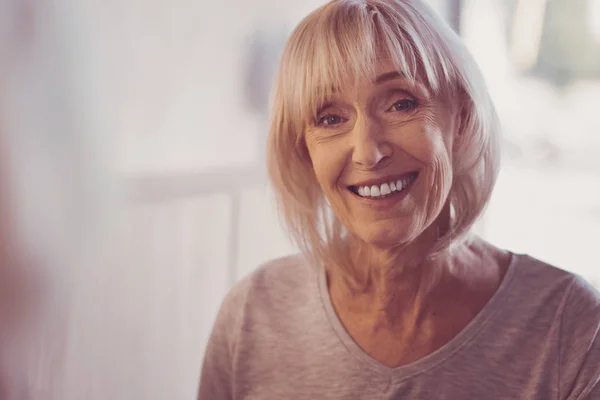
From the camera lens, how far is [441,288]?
963 millimetres

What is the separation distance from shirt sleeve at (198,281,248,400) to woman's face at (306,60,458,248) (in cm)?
32

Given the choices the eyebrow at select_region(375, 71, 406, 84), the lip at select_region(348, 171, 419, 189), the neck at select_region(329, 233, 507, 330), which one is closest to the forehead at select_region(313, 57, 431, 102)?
the eyebrow at select_region(375, 71, 406, 84)

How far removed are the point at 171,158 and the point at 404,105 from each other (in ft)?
1.57

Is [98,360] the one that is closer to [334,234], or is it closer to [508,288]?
[334,234]

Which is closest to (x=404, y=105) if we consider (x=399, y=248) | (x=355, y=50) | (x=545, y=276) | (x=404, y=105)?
(x=404, y=105)

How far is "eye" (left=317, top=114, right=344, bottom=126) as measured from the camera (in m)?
0.90

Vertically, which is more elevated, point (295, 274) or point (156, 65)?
point (156, 65)

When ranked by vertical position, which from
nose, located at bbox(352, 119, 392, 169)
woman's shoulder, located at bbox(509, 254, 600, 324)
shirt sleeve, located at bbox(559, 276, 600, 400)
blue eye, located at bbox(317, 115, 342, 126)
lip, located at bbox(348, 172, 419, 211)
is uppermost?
blue eye, located at bbox(317, 115, 342, 126)

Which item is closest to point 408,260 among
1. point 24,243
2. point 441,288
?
point 441,288

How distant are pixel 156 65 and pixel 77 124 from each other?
20cm

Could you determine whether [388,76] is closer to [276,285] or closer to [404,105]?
[404,105]

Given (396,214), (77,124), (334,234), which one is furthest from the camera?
(334,234)

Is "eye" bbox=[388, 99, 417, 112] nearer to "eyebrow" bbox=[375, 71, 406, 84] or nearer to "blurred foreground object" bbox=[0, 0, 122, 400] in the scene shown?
"eyebrow" bbox=[375, 71, 406, 84]

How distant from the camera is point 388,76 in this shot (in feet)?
2.76
